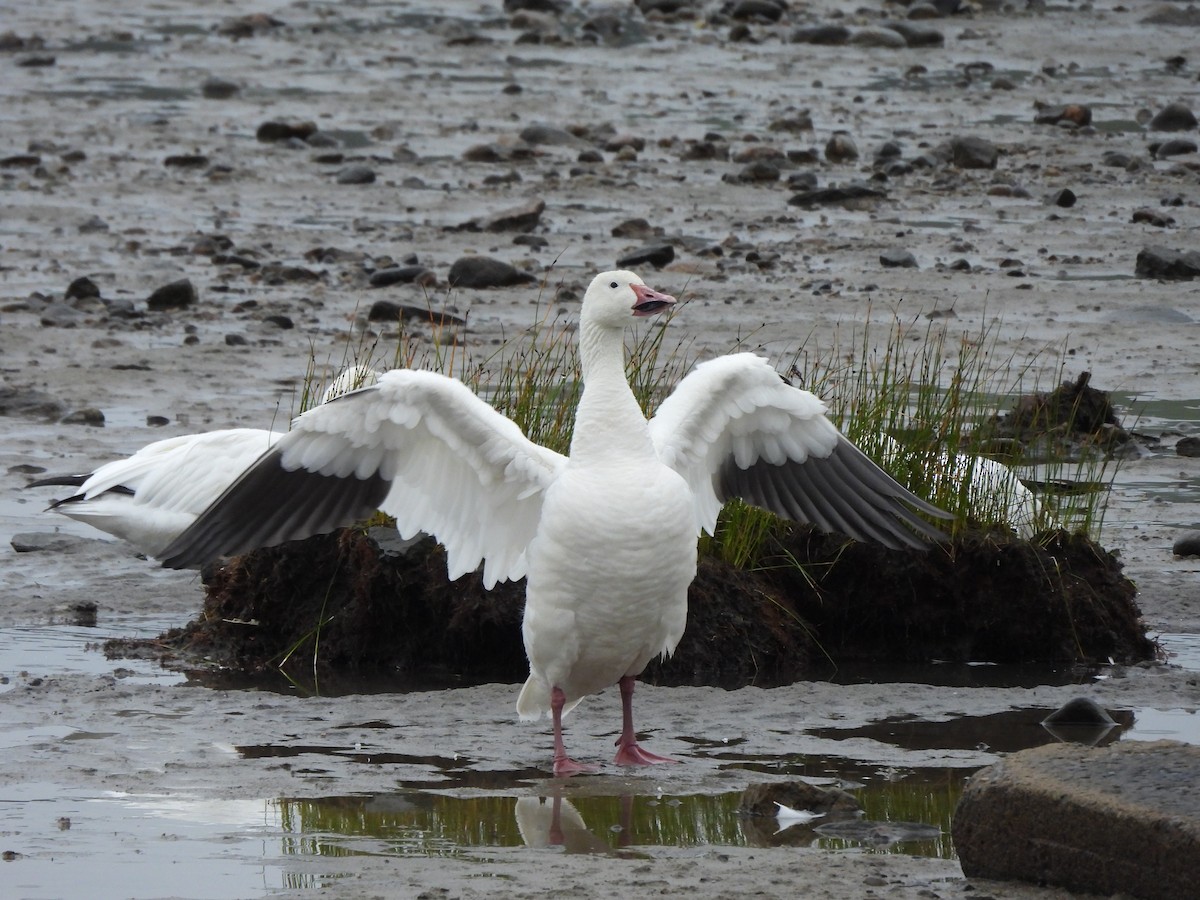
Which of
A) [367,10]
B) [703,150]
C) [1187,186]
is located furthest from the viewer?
[367,10]

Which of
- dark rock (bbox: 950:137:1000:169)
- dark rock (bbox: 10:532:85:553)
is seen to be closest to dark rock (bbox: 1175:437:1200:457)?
dark rock (bbox: 10:532:85:553)

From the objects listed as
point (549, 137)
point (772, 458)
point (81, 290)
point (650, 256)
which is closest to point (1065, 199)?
point (650, 256)

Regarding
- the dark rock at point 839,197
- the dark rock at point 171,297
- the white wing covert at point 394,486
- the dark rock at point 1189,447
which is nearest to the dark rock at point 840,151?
the dark rock at point 839,197

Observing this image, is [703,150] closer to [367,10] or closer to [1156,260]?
[1156,260]

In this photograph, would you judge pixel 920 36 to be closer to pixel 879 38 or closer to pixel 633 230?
pixel 879 38

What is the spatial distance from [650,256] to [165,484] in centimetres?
721

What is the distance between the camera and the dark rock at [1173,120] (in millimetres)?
22828

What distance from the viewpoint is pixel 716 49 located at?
2966 cm

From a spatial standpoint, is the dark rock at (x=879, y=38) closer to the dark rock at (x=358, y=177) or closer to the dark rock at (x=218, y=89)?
the dark rock at (x=218, y=89)

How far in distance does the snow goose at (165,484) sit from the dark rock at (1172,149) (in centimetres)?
1399

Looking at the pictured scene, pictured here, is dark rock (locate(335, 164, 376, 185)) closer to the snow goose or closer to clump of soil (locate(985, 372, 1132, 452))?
clump of soil (locate(985, 372, 1132, 452))

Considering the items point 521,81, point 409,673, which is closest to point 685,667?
point 409,673

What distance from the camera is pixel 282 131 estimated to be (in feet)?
74.2

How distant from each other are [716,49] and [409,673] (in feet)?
73.5
